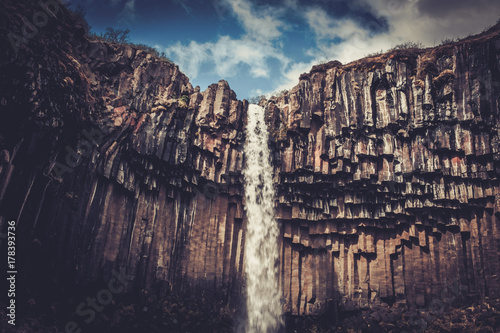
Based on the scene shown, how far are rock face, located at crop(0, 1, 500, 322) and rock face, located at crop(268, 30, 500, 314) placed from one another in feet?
0.21

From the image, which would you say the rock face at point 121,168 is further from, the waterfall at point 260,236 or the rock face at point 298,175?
the waterfall at point 260,236

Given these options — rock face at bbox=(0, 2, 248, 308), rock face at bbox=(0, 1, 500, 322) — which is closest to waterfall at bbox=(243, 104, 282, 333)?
rock face at bbox=(0, 1, 500, 322)

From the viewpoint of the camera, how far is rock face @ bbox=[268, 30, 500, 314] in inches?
661

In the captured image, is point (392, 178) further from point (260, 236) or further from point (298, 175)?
point (260, 236)

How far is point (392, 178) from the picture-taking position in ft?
58.6

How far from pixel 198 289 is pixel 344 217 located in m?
8.03

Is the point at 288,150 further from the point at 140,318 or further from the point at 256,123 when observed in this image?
the point at 140,318

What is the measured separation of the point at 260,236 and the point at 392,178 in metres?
7.21

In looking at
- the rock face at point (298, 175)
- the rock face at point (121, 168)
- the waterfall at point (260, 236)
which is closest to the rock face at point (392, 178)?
the rock face at point (298, 175)

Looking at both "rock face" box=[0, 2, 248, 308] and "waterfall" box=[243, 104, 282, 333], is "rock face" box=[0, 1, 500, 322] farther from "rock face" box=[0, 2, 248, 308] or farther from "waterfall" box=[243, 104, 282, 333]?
"waterfall" box=[243, 104, 282, 333]

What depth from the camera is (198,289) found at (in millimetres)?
17578

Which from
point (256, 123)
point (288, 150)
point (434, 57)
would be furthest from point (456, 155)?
point (256, 123)

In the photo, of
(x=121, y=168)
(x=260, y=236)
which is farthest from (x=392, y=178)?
(x=121, y=168)

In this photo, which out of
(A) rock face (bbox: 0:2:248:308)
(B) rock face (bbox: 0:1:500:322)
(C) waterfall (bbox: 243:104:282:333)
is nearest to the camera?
(A) rock face (bbox: 0:2:248:308)
